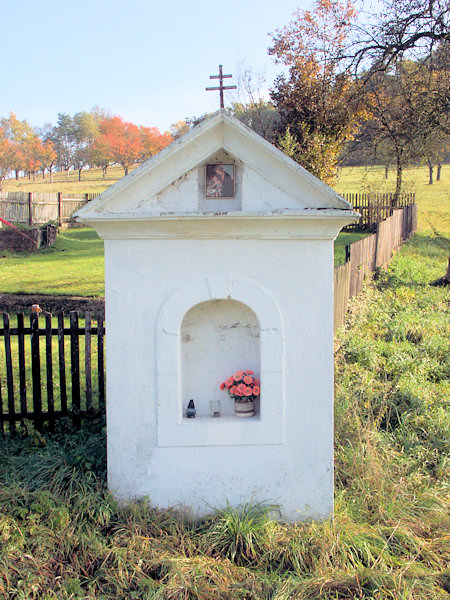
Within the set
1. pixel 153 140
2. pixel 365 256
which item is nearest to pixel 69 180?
pixel 153 140

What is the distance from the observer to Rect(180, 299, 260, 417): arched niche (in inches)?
197

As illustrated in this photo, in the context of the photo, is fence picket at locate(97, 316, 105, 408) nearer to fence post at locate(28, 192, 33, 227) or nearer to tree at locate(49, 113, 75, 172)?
fence post at locate(28, 192, 33, 227)

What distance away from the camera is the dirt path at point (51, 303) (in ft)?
38.7

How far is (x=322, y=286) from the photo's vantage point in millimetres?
4656

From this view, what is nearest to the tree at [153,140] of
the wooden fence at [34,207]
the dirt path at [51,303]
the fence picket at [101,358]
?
the wooden fence at [34,207]

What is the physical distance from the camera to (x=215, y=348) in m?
5.05

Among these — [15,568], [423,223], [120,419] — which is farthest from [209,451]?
[423,223]

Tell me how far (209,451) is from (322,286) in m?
1.66

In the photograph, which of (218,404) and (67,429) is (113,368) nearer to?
(218,404)

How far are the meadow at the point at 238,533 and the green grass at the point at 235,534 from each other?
10 mm

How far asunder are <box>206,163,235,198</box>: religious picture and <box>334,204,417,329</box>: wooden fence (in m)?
4.33

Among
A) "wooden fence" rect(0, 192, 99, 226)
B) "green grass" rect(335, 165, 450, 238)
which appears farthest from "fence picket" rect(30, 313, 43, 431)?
"wooden fence" rect(0, 192, 99, 226)

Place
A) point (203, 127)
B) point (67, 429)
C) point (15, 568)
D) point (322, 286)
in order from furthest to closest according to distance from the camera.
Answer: point (67, 429) → point (322, 286) → point (203, 127) → point (15, 568)

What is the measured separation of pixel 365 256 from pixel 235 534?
9282mm
